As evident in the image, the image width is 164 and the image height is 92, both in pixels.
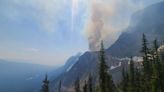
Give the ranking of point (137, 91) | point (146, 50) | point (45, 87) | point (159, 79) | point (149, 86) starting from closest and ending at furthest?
point (45, 87) < point (146, 50) < point (159, 79) < point (149, 86) < point (137, 91)

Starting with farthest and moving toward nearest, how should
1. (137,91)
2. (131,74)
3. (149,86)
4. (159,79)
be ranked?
1. (131,74)
2. (137,91)
3. (149,86)
4. (159,79)

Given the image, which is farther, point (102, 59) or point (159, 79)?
point (159, 79)

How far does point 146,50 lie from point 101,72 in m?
11.3

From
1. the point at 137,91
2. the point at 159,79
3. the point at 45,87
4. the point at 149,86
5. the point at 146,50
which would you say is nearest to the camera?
Result: the point at 45,87

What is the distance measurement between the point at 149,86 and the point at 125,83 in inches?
733

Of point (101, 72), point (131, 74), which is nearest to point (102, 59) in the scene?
point (101, 72)

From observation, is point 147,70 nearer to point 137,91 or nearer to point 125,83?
point 137,91

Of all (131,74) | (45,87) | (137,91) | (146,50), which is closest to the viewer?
(45,87)

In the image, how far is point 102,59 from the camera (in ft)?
159

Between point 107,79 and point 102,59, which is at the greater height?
point 102,59

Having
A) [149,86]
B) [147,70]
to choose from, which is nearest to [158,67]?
[147,70]

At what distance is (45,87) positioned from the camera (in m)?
47.0

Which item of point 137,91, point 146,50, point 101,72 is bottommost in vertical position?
point 137,91

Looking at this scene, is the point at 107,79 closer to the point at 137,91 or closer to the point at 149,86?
the point at 149,86
